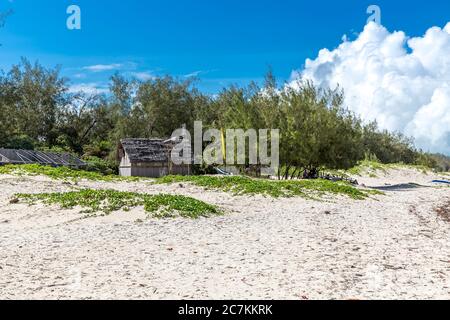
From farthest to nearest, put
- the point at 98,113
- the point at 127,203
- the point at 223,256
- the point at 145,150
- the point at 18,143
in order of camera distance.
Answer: the point at 98,113 → the point at 18,143 → the point at 145,150 → the point at 127,203 → the point at 223,256

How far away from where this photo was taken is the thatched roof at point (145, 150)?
1976 inches

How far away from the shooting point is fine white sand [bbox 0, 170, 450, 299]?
8430mm

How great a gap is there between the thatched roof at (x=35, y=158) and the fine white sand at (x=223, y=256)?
2716 cm

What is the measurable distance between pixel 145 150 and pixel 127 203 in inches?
1303

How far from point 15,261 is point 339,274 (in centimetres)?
734

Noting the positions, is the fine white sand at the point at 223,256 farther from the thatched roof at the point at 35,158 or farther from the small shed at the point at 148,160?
the small shed at the point at 148,160

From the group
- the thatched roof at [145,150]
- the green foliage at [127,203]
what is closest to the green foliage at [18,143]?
the thatched roof at [145,150]

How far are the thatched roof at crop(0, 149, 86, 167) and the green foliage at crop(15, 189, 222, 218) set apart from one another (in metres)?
26.9

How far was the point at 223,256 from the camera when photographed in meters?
11.2

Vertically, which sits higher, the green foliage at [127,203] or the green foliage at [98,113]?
the green foliage at [98,113]

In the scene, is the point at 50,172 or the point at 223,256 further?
the point at 50,172

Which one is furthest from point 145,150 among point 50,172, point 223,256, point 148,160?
point 223,256

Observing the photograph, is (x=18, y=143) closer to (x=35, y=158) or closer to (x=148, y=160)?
(x=35, y=158)
